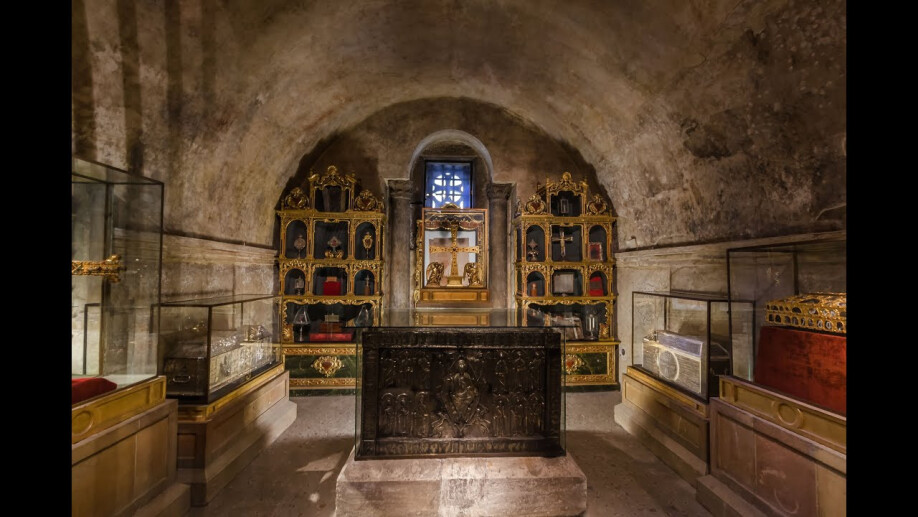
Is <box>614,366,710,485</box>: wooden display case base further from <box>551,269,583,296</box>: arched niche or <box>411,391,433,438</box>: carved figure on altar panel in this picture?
<box>411,391,433,438</box>: carved figure on altar panel

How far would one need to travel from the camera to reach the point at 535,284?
674 cm

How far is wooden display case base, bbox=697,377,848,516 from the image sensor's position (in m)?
2.42

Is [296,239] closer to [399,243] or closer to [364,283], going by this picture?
[364,283]

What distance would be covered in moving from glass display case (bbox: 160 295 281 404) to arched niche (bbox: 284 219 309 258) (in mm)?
2004

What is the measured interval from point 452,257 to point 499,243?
1061 millimetres

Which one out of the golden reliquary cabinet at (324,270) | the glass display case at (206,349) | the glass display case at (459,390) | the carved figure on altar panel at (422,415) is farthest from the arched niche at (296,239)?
the carved figure on altar panel at (422,415)

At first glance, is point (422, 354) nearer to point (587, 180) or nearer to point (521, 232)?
point (521, 232)

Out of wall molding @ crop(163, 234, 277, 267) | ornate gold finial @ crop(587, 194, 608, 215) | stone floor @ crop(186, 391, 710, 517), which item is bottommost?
stone floor @ crop(186, 391, 710, 517)

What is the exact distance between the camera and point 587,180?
6.86m

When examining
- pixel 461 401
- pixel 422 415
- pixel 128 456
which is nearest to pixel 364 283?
pixel 422 415

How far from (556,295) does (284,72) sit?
551cm

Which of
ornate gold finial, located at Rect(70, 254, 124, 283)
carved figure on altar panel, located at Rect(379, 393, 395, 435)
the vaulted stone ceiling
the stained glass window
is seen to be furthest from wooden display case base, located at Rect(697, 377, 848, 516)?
the stained glass window

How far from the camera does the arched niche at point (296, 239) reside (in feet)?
21.1

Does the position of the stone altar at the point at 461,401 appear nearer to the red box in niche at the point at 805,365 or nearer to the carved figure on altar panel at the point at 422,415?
the carved figure on altar panel at the point at 422,415
